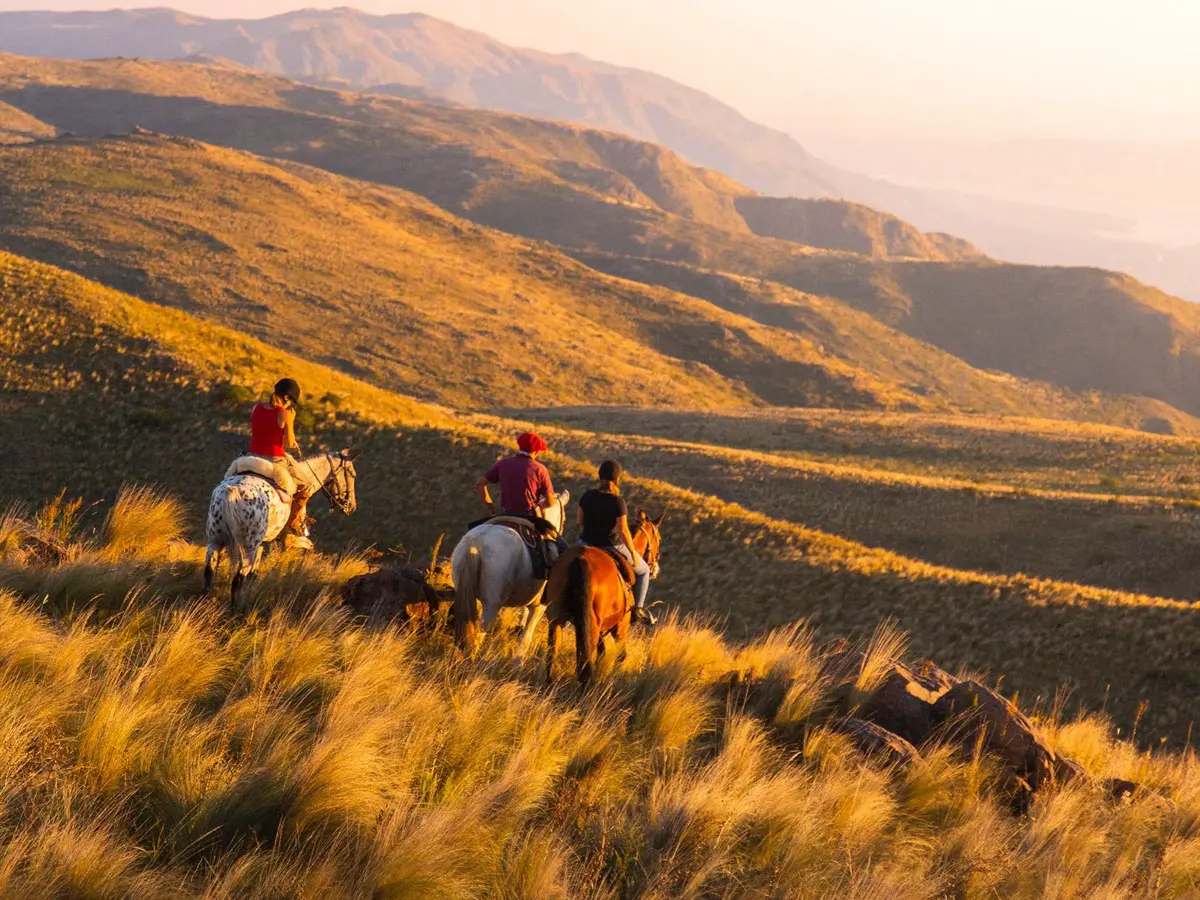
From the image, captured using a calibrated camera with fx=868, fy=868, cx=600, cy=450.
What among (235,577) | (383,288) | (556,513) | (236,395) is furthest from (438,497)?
(383,288)

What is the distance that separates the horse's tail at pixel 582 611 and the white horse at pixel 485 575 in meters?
0.87

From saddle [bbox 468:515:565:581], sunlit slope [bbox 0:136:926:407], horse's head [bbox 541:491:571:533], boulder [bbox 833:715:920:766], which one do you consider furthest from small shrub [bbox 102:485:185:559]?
sunlit slope [bbox 0:136:926:407]

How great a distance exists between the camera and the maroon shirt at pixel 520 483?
10.7 meters

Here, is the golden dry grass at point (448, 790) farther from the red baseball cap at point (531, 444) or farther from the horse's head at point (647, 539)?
the horse's head at point (647, 539)

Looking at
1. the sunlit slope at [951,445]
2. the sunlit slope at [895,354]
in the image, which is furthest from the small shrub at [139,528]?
the sunlit slope at [895,354]

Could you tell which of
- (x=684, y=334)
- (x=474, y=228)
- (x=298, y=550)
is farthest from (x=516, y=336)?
(x=298, y=550)

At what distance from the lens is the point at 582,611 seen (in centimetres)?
916

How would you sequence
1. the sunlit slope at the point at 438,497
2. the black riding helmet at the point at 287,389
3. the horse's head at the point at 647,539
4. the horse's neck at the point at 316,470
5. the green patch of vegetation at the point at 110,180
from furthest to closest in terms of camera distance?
1. the green patch of vegetation at the point at 110,180
2. the sunlit slope at the point at 438,497
3. the horse's neck at the point at 316,470
4. the horse's head at the point at 647,539
5. the black riding helmet at the point at 287,389

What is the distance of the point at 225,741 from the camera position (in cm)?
611

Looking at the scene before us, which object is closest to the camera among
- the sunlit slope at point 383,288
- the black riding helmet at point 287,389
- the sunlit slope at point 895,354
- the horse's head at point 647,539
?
the black riding helmet at point 287,389

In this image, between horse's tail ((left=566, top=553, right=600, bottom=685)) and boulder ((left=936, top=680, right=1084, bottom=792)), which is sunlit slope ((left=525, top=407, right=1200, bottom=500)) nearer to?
boulder ((left=936, top=680, right=1084, bottom=792))

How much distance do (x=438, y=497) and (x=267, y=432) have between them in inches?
589

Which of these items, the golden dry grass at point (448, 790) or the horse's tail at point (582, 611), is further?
the horse's tail at point (582, 611)

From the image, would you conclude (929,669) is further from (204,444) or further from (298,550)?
(204,444)
